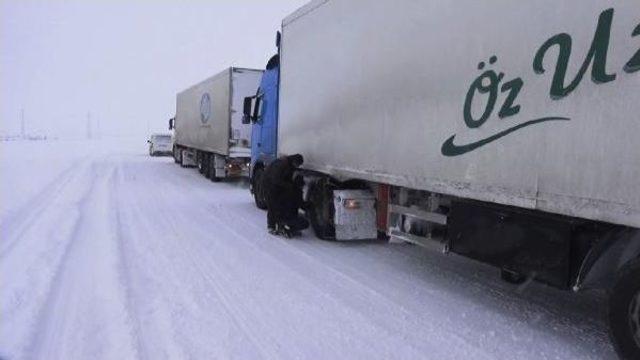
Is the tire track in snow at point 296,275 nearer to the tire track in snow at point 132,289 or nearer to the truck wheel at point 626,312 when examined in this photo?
the tire track in snow at point 132,289

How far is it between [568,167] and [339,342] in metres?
2.03

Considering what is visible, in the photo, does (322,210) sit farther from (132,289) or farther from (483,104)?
(483,104)

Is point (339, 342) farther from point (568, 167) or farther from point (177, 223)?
point (177, 223)

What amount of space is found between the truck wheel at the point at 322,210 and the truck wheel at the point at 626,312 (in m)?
4.87

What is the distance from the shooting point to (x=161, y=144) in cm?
3412

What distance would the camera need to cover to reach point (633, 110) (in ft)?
11.5

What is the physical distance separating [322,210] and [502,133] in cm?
438

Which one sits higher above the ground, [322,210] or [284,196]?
[284,196]

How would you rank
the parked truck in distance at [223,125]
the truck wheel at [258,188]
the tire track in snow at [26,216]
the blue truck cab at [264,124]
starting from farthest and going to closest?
the parked truck in distance at [223,125], the truck wheel at [258,188], the blue truck cab at [264,124], the tire track in snow at [26,216]

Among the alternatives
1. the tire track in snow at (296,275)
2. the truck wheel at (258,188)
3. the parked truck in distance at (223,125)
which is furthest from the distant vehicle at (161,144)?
the tire track in snow at (296,275)

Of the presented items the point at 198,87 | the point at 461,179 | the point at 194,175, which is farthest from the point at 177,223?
the point at 198,87

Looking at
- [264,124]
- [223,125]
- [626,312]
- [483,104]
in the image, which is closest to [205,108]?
[223,125]

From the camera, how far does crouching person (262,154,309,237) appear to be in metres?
8.74

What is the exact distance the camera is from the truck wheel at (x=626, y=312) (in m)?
3.71
